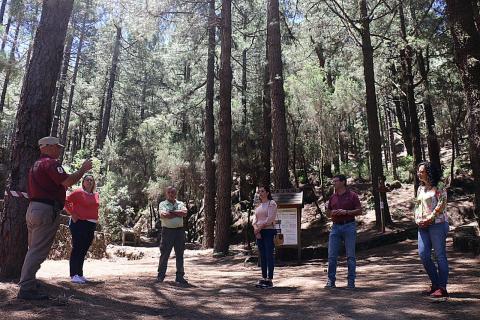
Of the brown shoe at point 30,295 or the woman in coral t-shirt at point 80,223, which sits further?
the woman in coral t-shirt at point 80,223

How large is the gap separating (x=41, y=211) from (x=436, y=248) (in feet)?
15.3

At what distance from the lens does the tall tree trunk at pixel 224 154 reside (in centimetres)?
1357

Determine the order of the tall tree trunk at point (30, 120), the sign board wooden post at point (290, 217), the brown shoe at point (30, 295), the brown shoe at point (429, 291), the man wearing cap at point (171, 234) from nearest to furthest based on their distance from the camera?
the brown shoe at point (30, 295) → the brown shoe at point (429, 291) → the tall tree trunk at point (30, 120) → the man wearing cap at point (171, 234) → the sign board wooden post at point (290, 217)

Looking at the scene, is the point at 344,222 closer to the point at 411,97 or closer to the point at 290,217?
the point at 290,217

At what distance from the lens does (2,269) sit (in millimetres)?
5547

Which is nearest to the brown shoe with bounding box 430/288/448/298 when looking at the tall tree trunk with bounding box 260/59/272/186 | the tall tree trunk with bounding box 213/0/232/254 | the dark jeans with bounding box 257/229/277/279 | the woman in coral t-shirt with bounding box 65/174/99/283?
the dark jeans with bounding box 257/229/277/279

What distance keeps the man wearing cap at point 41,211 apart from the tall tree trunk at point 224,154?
8833 millimetres

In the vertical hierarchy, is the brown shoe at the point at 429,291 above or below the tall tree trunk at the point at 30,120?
below

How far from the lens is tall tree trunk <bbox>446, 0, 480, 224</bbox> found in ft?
18.4

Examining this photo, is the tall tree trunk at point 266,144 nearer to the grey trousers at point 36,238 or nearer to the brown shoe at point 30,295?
the grey trousers at point 36,238

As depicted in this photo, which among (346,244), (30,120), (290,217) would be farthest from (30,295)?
(290,217)

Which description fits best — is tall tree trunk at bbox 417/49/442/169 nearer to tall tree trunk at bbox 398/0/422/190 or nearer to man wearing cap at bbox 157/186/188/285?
tall tree trunk at bbox 398/0/422/190

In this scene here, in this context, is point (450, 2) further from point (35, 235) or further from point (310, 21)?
point (310, 21)

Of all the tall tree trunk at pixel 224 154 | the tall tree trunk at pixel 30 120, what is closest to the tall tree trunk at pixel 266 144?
the tall tree trunk at pixel 224 154
